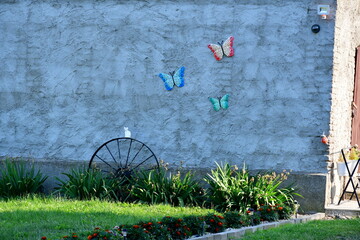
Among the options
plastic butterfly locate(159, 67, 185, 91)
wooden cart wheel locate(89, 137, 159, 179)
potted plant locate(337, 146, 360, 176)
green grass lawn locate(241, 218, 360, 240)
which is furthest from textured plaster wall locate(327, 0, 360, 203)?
wooden cart wheel locate(89, 137, 159, 179)

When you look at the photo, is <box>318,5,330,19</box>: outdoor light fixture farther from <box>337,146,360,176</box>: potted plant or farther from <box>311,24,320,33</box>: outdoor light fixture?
<box>337,146,360,176</box>: potted plant

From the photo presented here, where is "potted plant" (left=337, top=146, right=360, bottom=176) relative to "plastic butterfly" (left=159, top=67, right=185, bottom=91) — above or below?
below

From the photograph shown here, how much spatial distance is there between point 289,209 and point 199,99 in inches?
95.4

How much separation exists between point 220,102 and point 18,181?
3458mm

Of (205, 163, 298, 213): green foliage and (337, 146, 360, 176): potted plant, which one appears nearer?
(205, 163, 298, 213): green foliage

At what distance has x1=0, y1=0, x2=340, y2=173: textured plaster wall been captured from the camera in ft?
35.0

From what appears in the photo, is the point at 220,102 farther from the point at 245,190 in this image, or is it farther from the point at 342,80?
the point at 342,80

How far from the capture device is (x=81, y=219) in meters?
8.59

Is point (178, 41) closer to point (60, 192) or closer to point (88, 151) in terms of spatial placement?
point (88, 151)

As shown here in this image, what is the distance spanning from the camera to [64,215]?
892 centimetres

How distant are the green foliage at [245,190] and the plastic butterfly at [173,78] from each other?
5.16 ft

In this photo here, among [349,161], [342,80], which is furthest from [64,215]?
[342,80]

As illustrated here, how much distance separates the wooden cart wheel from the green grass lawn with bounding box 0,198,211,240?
4.18ft

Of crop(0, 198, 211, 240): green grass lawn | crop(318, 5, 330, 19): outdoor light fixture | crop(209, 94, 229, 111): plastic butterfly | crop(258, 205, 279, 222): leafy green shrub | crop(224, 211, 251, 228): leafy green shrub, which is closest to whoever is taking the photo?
crop(0, 198, 211, 240): green grass lawn
